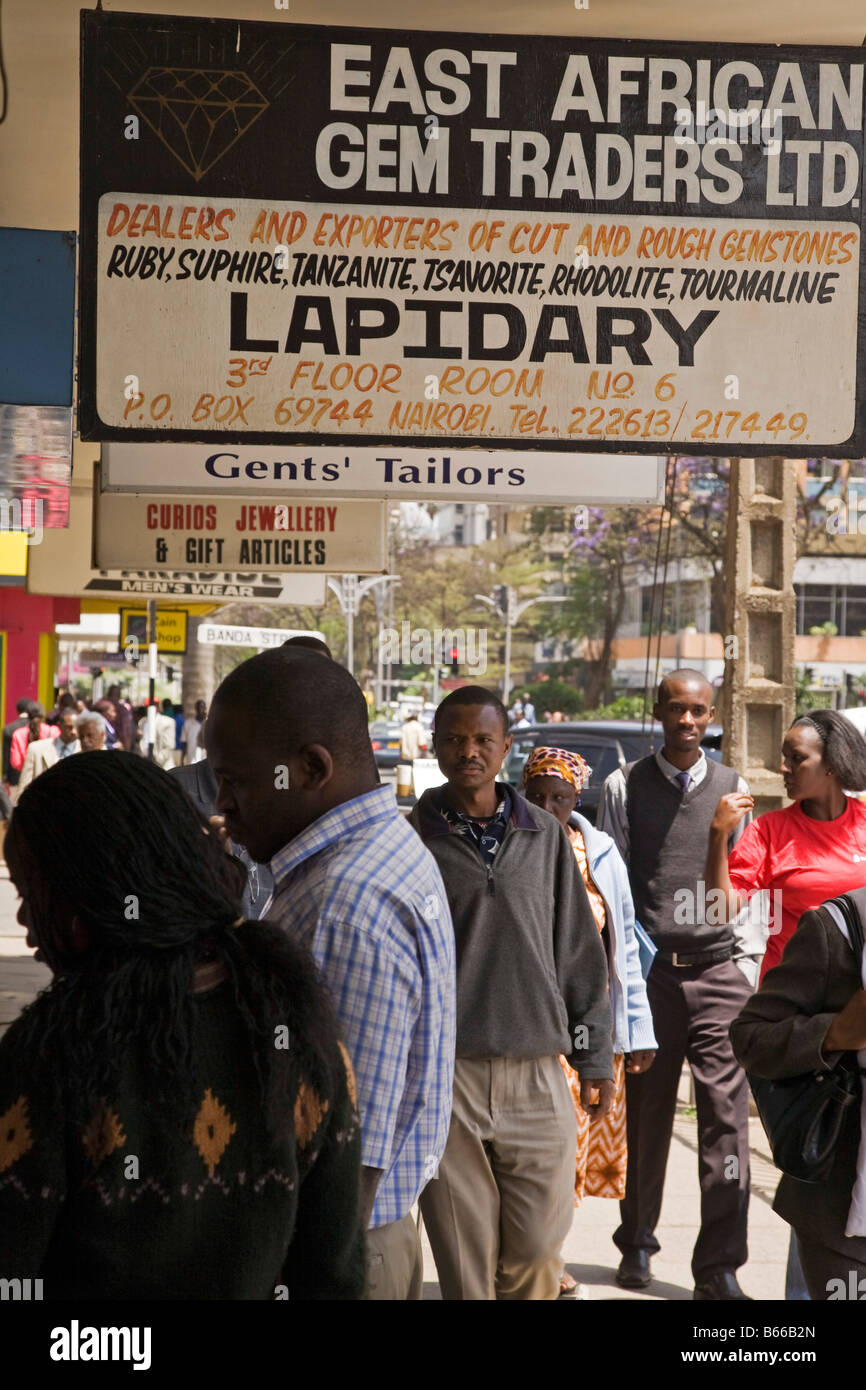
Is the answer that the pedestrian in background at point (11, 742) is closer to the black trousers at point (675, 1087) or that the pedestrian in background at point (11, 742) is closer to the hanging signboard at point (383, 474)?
the hanging signboard at point (383, 474)

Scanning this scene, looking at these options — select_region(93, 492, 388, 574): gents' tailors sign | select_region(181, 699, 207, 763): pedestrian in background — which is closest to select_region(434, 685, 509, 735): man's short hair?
select_region(93, 492, 388, 574): gents' tailors sign

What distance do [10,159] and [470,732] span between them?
3495mm

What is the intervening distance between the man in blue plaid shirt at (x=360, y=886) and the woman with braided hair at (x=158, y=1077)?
0.43 m

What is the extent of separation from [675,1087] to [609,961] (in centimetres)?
99

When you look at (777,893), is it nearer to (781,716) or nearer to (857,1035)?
(857,1035)

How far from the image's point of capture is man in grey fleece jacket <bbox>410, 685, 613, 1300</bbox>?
13.4 ft

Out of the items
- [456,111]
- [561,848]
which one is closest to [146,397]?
[456,111]

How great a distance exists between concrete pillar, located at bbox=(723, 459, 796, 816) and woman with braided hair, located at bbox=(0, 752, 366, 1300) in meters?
6.46

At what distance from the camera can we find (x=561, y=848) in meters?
4.48

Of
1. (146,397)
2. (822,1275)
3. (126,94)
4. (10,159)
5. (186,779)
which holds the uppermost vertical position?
(10,159)

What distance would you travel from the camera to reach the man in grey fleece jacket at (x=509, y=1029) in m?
4.07

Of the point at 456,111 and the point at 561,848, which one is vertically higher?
the point at 456,111

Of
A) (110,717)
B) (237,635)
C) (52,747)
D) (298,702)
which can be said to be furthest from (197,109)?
(237,635)

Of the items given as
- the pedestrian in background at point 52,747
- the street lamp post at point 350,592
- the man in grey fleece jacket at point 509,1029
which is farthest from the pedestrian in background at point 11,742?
the street lamp post at point 350,592
